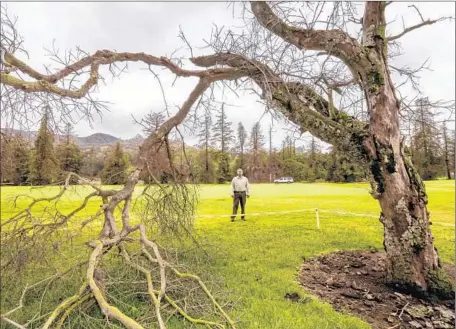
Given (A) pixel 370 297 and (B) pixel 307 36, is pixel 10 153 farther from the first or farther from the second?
(A) pixel 370 297

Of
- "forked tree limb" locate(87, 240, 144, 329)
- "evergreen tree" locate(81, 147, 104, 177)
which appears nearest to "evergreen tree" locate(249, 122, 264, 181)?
"evergreen tree" locate(81, 147, 104, 177)

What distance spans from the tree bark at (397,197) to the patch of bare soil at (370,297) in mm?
315

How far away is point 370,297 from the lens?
171 inches

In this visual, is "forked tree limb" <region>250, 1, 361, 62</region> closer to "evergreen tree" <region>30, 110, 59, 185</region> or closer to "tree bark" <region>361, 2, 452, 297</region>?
"tree bark" <region>361, 2, 452, 297</region>

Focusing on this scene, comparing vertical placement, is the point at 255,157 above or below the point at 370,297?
above

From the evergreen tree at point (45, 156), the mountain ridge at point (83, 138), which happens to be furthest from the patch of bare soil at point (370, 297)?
the evergreen tree at point (45, 156)

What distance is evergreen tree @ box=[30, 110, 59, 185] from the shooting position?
431cm

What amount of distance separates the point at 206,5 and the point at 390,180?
428 cm

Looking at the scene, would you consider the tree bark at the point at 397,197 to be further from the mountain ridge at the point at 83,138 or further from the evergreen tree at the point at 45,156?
the evergreen tree at the point at 45,156

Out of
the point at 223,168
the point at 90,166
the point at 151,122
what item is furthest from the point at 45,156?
the point at 223,168

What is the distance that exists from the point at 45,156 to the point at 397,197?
5.53m

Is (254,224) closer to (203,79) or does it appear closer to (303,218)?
(303,218)

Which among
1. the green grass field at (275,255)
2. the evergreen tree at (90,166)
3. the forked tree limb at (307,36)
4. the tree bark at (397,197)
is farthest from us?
the evergreen tree at (90,166)

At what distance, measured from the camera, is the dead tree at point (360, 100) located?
14.6 ft
